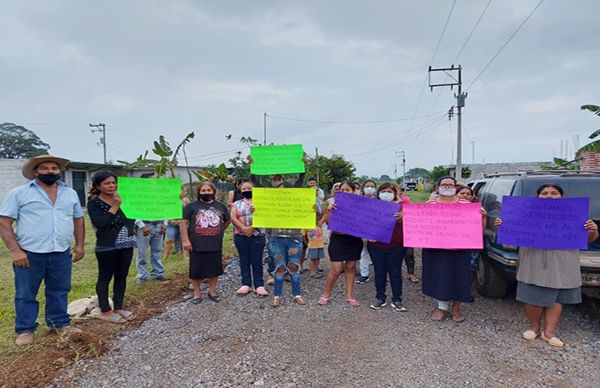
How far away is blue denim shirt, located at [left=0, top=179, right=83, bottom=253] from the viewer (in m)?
3.53

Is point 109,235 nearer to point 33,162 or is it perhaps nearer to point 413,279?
point 33,162

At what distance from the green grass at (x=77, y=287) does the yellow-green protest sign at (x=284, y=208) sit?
7.10 ft

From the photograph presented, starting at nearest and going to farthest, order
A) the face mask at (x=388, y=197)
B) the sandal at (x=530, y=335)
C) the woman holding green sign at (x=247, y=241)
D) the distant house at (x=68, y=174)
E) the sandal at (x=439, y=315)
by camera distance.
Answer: the sandal at (x=530, y=335) < the sandal at (x=439, y=315) < the face mask at (x=388, y=197) < the woman holding green sign at (x=247, y=241) < the distant house at (x=68, y=174)

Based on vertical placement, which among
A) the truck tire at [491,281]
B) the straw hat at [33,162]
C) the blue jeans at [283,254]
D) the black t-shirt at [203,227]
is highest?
the straw hat at [33,162]

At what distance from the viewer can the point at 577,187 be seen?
460cm

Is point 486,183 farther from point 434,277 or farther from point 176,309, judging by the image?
point 176,309

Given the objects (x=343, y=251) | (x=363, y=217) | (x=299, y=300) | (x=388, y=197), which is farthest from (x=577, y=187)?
(x=299, y=300)

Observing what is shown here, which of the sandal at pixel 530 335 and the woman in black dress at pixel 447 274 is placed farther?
the woman in black dress at pixel 447 274

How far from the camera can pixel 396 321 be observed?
427cm

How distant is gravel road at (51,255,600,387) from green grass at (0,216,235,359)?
957mm

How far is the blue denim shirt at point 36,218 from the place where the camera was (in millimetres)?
3527

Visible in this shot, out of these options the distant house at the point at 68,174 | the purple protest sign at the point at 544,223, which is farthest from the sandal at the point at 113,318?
the distant house at the point at 68,174

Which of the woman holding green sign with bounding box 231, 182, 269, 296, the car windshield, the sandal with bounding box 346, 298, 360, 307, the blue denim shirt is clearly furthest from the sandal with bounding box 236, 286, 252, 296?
the car windshield

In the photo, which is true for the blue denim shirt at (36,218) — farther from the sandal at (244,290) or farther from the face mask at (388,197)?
the face mask at (388,197)
